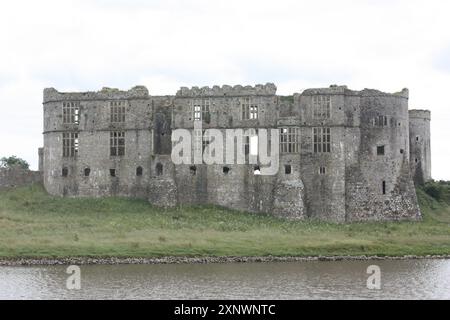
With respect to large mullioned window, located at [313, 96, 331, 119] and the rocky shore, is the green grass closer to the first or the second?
the rocky shore

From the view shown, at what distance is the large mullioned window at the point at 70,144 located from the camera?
263 ft

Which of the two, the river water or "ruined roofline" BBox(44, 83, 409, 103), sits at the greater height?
"ruined roofline" BBox(44, 83, 409, 103)

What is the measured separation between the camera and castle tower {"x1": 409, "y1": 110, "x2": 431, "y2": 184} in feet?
277

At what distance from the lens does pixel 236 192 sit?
77562 millimetres

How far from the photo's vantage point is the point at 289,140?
76.8 meters

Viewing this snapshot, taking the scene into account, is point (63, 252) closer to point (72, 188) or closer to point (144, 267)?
point (144, 267)

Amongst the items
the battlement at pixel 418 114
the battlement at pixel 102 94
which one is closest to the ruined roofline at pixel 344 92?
the battlement at pixel 418 114

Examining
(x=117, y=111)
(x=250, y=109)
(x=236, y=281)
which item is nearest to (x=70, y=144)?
(x=117, y=111)

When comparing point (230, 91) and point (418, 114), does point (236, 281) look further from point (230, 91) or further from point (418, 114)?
point (418, 114)

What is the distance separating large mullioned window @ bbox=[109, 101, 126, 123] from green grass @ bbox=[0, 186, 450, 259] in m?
7.23

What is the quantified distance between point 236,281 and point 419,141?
130 ft

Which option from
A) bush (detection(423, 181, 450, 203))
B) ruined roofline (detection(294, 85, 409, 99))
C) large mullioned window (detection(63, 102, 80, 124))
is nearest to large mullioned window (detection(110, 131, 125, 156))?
large mullioned window (detection(63, 102, 80, 124))
